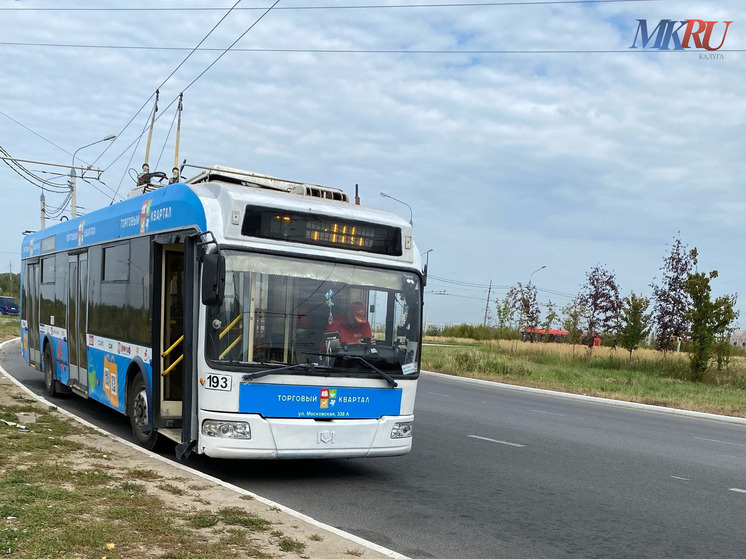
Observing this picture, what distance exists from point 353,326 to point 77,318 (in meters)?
6.62

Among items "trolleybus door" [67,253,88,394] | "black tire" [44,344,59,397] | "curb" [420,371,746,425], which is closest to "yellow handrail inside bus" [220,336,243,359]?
"trolleybus door" [67,253,88,394]

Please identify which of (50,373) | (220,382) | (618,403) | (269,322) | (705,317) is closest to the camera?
(220,382)

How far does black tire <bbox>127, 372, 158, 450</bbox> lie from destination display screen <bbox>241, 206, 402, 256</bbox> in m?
2.83

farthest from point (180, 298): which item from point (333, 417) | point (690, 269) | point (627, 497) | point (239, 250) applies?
point (690, 269)

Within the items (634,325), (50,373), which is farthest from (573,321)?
(50,373)

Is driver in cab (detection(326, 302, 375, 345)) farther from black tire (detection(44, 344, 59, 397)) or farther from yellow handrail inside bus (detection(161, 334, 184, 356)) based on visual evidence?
black tire (detection(44, 344, 59, 397))

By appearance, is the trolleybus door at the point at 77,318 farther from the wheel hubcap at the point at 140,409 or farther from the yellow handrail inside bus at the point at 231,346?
the yellow handrail inside bus at the point at 231,346

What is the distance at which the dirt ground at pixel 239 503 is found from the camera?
5.82 m

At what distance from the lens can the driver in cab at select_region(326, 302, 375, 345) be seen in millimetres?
8664

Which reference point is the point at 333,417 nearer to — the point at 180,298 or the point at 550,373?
the point at 180,298

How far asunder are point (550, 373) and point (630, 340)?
6.13 metres

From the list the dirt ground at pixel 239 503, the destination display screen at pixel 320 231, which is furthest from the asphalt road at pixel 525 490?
the destination display screen at pixel 320 231

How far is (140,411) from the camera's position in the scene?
1023cm

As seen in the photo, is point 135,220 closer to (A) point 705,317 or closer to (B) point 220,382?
(B) point 220,382
